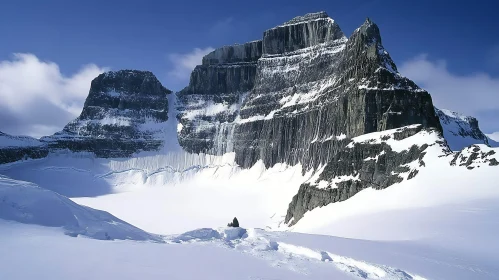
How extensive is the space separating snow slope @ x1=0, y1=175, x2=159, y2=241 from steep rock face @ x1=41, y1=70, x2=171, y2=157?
142914mm

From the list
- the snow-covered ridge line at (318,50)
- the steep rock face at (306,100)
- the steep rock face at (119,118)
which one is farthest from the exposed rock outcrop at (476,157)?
the steep rock face at (119,118)

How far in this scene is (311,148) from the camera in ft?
356

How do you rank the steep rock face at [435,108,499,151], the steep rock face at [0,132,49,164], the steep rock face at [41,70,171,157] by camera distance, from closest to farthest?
1. the steep rock face at [435,108,499,151]
2. the steep rock face at [0,132,49,164]
3. the steep rock face at [41,70,171,157]

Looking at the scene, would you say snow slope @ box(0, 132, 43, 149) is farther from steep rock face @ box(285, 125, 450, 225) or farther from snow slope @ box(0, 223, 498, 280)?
snow slope @ box(0, 223, 498, 280)

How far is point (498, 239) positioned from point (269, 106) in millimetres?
116108

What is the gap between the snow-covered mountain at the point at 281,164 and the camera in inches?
754

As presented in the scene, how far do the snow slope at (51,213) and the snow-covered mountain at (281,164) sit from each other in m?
0.07

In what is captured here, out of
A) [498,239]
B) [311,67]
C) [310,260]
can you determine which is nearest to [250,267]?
[310,260]

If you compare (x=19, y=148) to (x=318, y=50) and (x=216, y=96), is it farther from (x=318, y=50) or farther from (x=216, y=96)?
(x=318, y=50)

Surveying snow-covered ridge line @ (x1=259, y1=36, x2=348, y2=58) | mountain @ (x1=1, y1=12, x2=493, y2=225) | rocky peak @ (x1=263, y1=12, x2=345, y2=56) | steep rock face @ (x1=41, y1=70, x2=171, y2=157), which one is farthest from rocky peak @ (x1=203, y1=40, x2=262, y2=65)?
steep rock face @ (x1=41, y1=70, x2=171, y2=157)

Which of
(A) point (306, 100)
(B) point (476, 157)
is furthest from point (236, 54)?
(B) point (476, 157)

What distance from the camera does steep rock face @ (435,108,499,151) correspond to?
118369 millimetres

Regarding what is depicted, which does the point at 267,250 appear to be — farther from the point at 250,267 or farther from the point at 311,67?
the point at 311,67

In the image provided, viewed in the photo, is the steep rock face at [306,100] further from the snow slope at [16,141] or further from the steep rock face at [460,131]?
the snow slope at [16,141]
